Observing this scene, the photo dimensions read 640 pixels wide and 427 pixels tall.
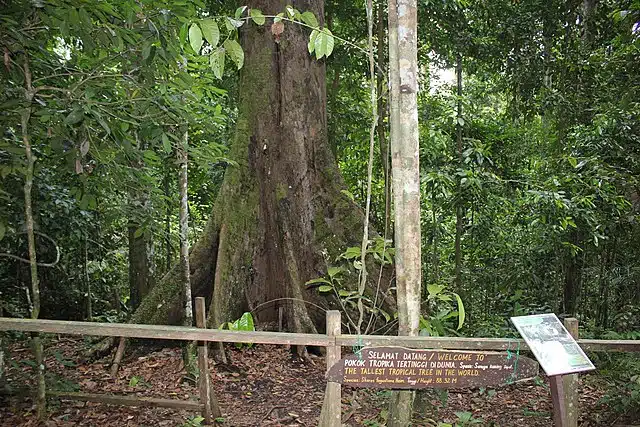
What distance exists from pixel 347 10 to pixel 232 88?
213 centimetres

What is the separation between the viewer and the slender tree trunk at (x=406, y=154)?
3.05 metres

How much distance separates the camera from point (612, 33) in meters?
6.45

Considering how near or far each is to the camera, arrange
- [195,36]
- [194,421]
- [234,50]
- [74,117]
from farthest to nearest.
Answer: [194,421] < [74,117] < [234,50] < [195,36]

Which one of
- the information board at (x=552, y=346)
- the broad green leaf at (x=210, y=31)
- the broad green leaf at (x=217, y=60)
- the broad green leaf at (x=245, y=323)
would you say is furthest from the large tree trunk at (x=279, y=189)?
the broad green leaf at (x=210, y=31)

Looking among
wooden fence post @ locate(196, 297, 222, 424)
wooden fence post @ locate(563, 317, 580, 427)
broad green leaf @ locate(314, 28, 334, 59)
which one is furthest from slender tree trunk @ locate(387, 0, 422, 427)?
wooden fence post @ locate(196, 297, 222, 424)

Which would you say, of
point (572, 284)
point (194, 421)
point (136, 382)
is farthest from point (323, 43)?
point (572, 284)

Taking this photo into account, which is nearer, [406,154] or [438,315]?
[406,154]

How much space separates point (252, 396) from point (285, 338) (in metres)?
2.12

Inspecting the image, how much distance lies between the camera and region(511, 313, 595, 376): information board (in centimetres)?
288

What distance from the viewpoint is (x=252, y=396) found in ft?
15.5

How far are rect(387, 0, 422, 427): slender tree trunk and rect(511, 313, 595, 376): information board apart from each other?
0.63 m

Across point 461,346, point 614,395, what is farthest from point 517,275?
point 461,346

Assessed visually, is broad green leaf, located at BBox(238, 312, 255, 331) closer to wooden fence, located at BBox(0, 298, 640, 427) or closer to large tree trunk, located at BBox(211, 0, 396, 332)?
large tree trunk, located at BBox(211, 0, 396, 332)

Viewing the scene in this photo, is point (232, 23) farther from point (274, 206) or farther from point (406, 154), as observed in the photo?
point (274, 206)
